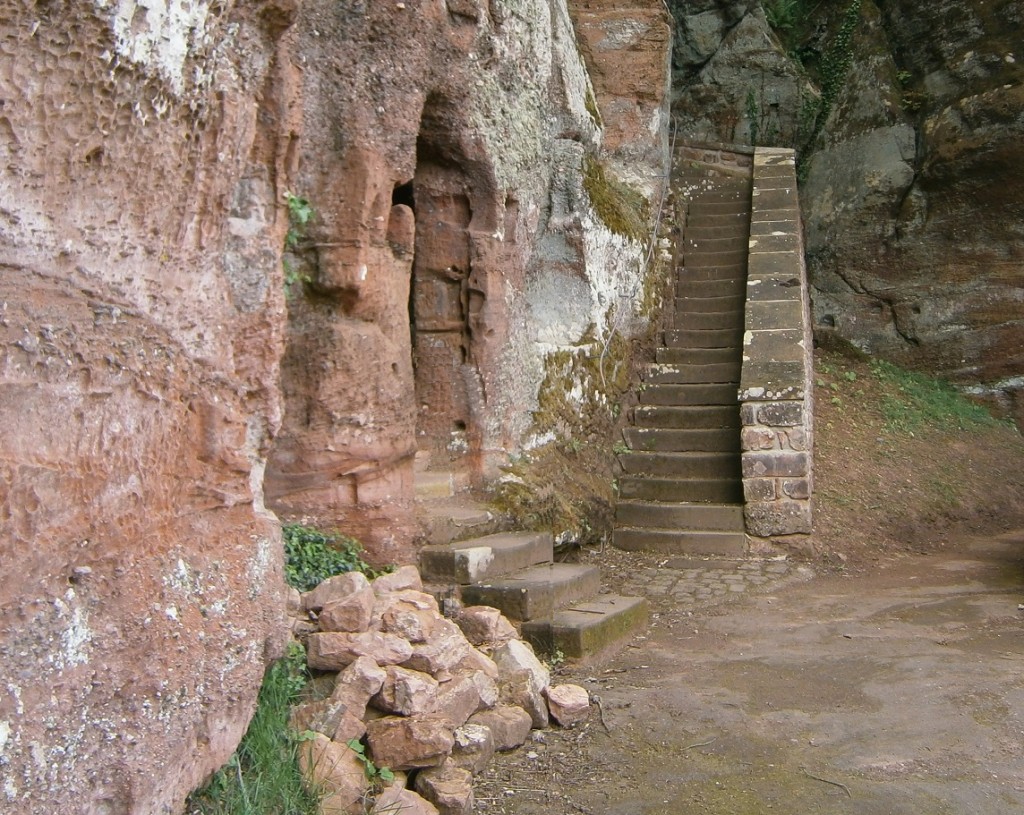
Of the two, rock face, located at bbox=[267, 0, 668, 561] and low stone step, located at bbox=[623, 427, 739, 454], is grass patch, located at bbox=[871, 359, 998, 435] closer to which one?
low stone step, located at bbox=[623, 427, 739, 454]

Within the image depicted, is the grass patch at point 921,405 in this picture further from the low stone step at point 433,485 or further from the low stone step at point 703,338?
the low stone step at point 433,485

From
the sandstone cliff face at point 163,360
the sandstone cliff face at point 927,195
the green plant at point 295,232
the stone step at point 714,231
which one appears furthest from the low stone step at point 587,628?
the sandstone cliff face at point 927,195

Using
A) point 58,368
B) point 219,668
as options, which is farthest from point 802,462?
point 58,368

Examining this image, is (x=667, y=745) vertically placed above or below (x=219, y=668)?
below

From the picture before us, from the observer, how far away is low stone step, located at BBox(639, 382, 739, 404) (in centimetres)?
912

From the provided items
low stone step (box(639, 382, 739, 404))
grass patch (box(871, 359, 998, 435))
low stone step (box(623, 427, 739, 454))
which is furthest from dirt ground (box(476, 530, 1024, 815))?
grass patch (box(871, 359, 998, 435))

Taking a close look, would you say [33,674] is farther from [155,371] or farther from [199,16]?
[199,16]

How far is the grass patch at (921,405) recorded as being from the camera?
10.6 meters

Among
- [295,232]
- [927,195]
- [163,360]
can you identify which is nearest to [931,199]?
[927,195]

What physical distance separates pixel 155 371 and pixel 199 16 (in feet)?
3.20

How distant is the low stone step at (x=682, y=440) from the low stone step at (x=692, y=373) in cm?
66

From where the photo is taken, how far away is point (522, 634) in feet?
17.2

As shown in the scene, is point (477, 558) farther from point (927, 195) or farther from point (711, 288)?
point (927, 195)

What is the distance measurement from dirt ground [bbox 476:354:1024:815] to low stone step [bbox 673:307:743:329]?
2088mm
